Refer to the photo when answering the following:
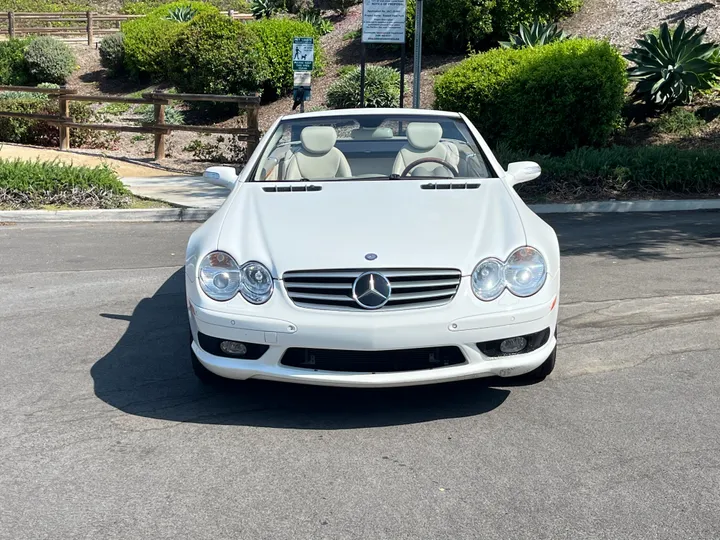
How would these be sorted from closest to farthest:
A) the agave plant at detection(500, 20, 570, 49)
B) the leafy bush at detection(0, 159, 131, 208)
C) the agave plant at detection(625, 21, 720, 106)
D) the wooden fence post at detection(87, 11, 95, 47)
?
1. the leafy bush at detection(0, 159, 131, 208)
2. the agave plant at detection(625, 21, 720, 106)
3. the agave plant at detection(500, 20, 570, 49)
4. the wooden fence post at detection(87, 11, 95, 47)

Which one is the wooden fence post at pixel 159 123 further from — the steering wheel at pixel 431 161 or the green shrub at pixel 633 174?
the steering wheel at pixel 431 161

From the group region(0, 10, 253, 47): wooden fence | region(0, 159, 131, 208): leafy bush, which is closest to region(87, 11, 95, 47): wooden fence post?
region(0, 10, 253, 47): wooden fence

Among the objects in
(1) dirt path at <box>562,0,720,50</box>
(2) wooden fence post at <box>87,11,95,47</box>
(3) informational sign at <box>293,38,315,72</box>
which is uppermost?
(2) wooden fence post at <box>87,11,95,47</box>

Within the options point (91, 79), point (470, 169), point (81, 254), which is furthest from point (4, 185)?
point (91, 79)

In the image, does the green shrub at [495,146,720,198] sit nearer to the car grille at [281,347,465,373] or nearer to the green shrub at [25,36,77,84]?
the car grille at [281,347,465,373]

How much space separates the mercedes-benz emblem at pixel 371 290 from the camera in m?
4.54

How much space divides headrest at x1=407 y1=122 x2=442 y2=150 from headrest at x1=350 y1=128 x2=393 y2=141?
1.17 ft

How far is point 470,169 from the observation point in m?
6.20

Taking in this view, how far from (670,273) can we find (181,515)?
5.63 meters

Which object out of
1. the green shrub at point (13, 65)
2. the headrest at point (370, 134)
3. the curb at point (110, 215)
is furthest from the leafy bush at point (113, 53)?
the headrest at point (370, 134)

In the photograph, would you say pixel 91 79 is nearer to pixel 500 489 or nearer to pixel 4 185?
pixel 4 185

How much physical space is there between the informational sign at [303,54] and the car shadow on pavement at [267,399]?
9094 mm

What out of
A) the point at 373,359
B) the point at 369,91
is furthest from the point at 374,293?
the point at 369,91

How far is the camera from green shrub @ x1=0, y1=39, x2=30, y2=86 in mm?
32438
